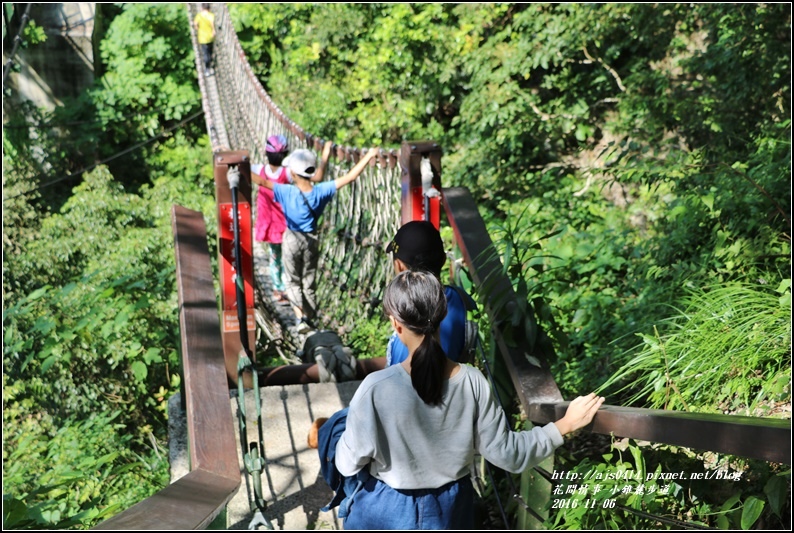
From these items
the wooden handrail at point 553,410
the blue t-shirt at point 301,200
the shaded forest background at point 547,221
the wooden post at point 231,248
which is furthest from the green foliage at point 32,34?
the wooden handrail at point 553,410

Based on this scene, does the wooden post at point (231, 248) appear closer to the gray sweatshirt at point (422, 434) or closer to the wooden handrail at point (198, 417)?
the wooden handrail at point (198, 417)

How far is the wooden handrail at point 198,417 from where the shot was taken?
124 cm

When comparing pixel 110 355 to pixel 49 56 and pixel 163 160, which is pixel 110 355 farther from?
pixel 49 56

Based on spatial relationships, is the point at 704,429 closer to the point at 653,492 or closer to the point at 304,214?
the point at 653,492

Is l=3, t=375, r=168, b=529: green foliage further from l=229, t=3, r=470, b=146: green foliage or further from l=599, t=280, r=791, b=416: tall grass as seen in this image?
l=229, t=3, r=470, b=146: green foliage

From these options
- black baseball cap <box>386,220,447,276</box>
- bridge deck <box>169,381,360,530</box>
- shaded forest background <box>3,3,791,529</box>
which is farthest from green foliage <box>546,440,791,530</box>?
bridge deck <box>169,381,360,530</box>

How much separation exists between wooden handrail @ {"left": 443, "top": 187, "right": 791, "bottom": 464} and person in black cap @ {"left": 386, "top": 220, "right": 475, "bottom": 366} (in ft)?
0.48

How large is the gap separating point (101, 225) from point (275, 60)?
462 centimetres

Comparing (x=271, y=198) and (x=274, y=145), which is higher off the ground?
(x=274, y=145)

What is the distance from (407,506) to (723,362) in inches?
48.3

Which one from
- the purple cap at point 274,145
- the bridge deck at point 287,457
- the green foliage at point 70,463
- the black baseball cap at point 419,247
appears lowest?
the green foliage at point 70,463

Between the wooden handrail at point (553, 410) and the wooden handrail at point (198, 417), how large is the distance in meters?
0.64

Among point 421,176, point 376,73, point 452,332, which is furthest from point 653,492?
point 376,73

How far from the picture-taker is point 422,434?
1.45 metres
